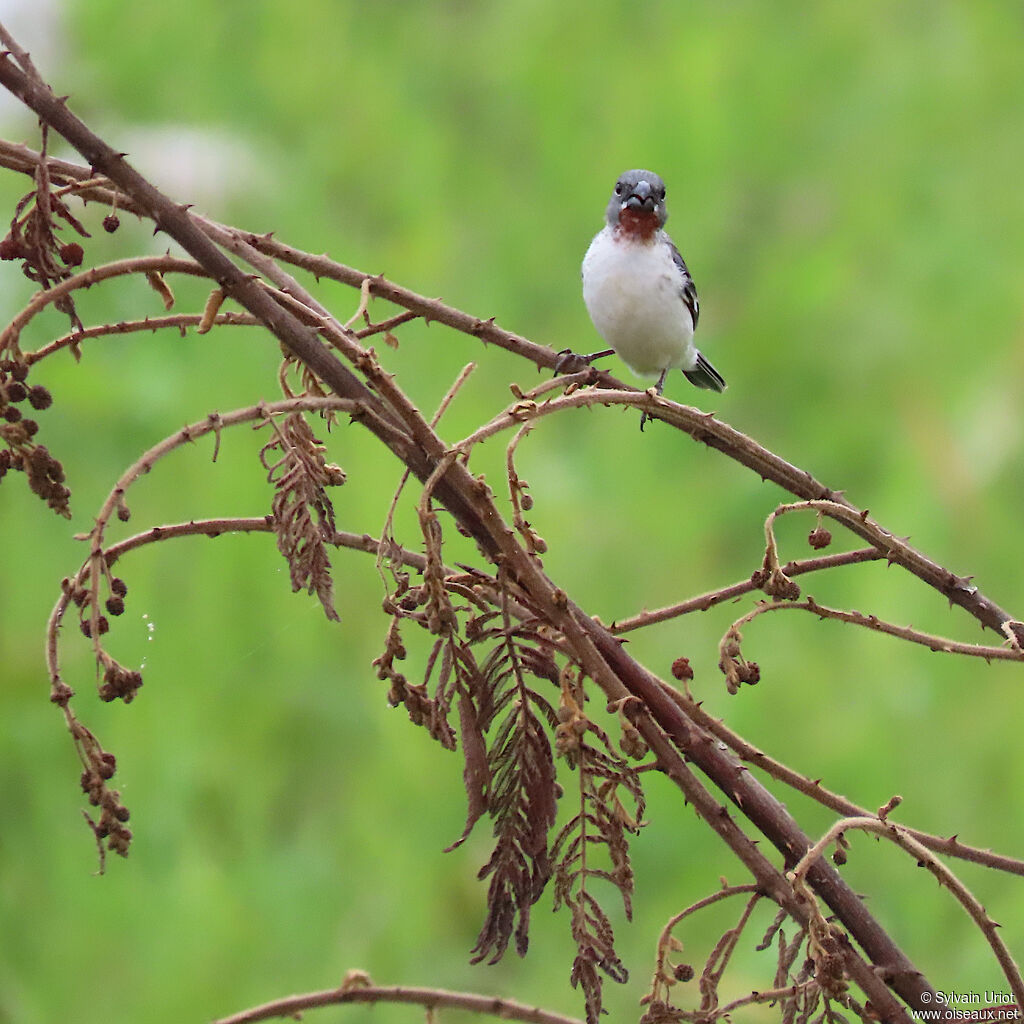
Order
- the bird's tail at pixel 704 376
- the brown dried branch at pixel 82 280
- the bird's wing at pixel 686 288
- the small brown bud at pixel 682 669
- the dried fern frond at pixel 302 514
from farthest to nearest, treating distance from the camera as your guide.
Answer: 1. the bird's tail at pixel 704 376
2. the bird's wing at pixel 686 288
3. the small brown bud at pixel 682 669
4. the dried fern frond at pixel 302 514
5. the brown dried branch at pixel 82 280

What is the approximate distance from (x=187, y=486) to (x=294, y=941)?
109 centimetres

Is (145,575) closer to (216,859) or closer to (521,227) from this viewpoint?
(216,859)

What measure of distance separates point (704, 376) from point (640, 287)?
1.94 feet

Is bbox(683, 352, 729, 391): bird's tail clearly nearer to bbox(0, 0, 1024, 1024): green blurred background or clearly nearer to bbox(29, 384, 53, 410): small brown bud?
bbox(0, 0, 1024, 1024): green blurred background

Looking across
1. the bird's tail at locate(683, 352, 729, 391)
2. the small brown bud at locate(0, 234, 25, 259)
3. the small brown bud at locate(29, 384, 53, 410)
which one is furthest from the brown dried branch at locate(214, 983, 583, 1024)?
the bird's tail at locate(683, 352, 729, 391)

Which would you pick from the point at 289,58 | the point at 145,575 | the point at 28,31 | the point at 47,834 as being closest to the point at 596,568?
the point at 145,575

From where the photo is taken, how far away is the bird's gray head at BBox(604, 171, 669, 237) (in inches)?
124

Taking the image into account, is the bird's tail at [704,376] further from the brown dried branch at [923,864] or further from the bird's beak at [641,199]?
the brown dried branch at [923,864]

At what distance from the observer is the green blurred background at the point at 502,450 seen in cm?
327

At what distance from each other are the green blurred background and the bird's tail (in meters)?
0.50

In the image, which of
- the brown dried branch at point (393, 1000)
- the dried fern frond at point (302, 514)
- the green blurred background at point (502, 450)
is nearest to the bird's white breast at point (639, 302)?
the green blurred background at point (502, 450)

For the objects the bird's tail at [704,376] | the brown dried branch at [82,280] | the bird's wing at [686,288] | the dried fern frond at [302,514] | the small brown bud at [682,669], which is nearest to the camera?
the brown dried branch at [82,280]

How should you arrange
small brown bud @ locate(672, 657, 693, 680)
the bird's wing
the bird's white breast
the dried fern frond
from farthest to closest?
the bird's wing
the bird's white breast
small brown bud @ locate(672, 657, 693, 680)
the dried fern frond

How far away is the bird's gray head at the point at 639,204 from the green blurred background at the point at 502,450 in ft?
2.24
